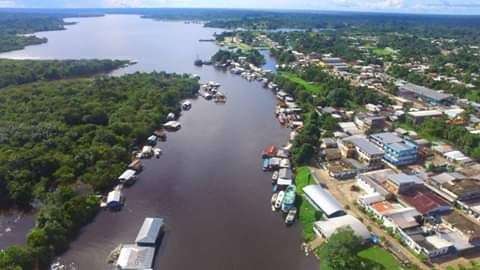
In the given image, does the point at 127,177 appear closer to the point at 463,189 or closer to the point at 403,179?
the point at 403,179

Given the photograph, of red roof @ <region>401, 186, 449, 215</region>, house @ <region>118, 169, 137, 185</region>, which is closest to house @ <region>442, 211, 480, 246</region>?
red roof @ <region>401, 186, 449, 215</region>

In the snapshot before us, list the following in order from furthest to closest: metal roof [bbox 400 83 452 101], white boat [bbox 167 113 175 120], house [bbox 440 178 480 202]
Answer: metal roof [bbox 400 83 452 101] → white boat [bbox 167 113 175 120] → house [bbox 440 178 480 202]

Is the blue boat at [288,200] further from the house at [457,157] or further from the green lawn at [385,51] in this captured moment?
the green lawn at [385,51]

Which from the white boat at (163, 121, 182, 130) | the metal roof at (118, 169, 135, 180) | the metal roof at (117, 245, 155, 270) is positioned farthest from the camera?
the white boat at (163, 121, 182, 130)

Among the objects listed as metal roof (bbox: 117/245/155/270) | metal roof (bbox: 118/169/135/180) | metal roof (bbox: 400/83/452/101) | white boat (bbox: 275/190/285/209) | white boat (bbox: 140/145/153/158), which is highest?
metal roof (bbox: 400/83/452/101)

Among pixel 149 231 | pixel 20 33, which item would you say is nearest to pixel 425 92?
pixel 149 231

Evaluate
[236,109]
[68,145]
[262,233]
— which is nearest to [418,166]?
[262,233]

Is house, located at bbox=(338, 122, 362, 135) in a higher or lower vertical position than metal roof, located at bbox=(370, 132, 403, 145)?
lower

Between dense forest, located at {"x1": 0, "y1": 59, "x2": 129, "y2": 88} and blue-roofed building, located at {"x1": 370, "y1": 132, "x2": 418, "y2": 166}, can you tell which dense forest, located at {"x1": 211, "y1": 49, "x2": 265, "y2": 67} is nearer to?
dense forest, located at {"x1": 0, "y1": 59, "x2": 129, "y2": 88}
